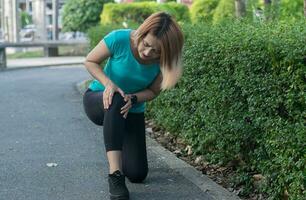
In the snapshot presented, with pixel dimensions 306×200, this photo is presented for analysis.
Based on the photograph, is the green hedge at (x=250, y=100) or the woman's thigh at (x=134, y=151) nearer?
the green hedge at (x=250, y=100)

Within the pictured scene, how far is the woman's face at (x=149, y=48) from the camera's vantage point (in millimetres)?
4277

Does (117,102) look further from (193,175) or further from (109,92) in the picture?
(193,175)

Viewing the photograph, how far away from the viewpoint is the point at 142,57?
14.6ft

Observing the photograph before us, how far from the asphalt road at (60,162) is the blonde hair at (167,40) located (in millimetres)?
899

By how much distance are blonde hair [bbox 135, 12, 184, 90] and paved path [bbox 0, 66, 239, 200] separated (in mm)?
900

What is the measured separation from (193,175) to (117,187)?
1010mm

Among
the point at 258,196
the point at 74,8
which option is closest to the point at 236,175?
the point at 258,196

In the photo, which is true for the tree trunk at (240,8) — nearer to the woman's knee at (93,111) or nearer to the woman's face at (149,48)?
the woman's knee at (93,111)

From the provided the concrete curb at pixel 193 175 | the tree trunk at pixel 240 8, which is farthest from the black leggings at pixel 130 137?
the tree trunk at pixel 240 8

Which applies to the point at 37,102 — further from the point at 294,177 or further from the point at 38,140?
the point at 294,177

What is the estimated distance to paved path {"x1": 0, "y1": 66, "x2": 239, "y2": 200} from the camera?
15.6 feet

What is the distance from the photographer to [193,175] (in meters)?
5.24

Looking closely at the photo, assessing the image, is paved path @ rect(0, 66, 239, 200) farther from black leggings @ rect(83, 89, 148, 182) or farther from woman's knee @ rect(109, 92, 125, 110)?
woman's knee @ rect(109, 92, 125, 110)

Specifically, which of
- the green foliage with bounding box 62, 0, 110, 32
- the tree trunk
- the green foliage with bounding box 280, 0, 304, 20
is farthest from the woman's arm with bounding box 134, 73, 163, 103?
the green foliage with bounding box 62, 0, 110, 32
